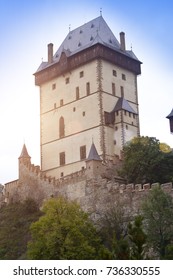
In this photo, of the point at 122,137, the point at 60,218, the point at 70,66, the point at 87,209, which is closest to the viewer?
the point at 60,218

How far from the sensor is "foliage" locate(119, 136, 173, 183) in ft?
97.1

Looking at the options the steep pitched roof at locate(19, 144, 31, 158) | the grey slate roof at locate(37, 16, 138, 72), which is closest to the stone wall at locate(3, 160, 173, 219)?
the steep pitched roof at locate(19, 144, 31, 158)

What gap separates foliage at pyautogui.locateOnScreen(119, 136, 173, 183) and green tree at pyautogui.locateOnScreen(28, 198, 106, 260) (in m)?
6.15

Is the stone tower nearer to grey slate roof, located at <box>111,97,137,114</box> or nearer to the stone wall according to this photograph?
grey slate roof, located at <box>111,97,137,114</box>

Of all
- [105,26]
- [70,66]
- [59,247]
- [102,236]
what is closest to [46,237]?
[59,247]

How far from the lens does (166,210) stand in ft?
73.7

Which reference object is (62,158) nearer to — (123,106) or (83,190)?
(123,106)

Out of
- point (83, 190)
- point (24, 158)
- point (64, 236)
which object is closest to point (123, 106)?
point (24, 158)

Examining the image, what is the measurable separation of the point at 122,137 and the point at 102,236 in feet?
39.6

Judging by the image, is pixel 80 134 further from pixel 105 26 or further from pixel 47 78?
pixel 105 26

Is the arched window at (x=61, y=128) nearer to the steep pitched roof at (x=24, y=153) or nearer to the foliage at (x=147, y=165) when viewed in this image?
the steep pitched roof at (x=24, y=153)

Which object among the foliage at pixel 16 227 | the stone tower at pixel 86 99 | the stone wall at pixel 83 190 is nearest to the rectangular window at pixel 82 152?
the stone tower at pixel 86 99

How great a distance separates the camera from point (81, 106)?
37531 mm

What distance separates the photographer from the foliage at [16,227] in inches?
1065
